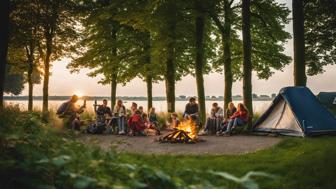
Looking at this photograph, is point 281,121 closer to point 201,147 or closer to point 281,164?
point 201,147

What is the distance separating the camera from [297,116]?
14539 millimetres

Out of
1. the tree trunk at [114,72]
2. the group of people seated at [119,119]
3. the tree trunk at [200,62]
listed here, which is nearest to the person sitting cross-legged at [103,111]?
the group of people seated at [119,119]

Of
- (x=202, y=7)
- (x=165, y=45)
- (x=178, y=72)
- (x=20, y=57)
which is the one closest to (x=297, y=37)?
(x=202, y=7)

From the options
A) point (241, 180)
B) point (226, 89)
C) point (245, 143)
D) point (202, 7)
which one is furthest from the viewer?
Answer: point (226, 89)

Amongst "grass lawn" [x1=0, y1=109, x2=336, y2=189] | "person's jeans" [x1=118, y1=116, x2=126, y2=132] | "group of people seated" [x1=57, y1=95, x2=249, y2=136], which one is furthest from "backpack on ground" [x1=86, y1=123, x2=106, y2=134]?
"grass lawn" [x1=0, y1=109, x2=336, y2=189]

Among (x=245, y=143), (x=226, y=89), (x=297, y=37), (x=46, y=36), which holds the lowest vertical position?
(x=245, y=143)

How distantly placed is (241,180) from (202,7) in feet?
58.5

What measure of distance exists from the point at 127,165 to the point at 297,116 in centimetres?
1266

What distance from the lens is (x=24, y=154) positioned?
11.6 ft

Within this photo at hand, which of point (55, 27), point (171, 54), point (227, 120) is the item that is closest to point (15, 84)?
point (55, 27)

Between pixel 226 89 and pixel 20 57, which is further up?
pixel 20 57

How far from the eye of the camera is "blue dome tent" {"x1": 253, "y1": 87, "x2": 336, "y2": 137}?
1423 centimetres

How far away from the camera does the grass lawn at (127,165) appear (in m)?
2.86

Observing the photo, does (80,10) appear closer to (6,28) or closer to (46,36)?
(46,36)
